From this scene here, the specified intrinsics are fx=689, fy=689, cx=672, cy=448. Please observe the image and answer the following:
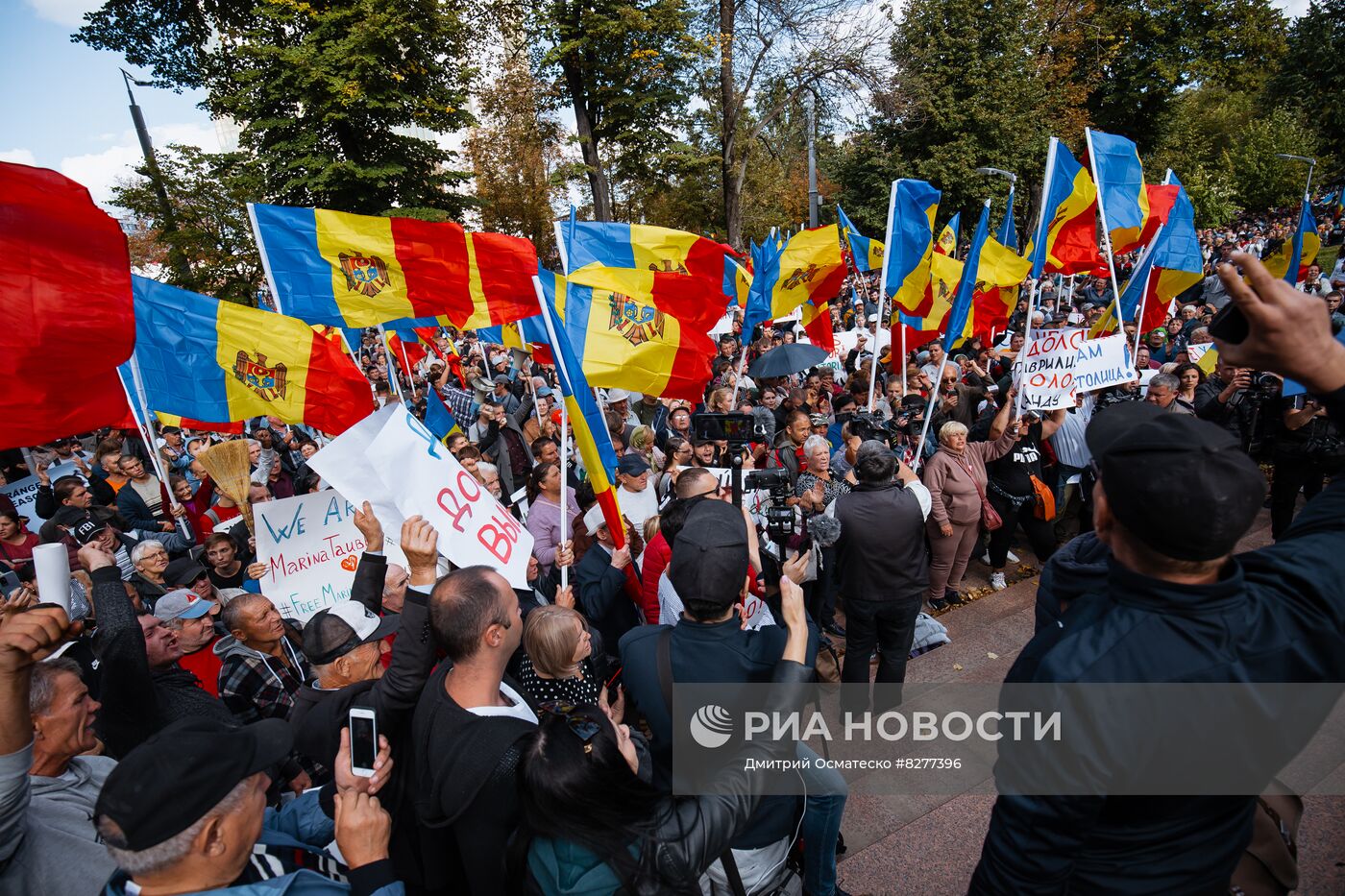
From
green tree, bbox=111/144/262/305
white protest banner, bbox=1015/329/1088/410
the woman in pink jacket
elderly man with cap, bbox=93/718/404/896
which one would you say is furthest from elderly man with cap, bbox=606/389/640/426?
green tree, bbox=111/144/262/305

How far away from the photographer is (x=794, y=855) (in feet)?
8.68

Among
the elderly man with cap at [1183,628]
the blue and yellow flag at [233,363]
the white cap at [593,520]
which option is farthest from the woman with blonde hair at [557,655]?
the blue and yellow flag at [233,363]

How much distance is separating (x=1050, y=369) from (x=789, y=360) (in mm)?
3134

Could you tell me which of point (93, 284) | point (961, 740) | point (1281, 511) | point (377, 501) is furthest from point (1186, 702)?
point (1281, 511)

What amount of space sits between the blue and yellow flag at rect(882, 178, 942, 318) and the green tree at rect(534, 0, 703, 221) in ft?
57.6

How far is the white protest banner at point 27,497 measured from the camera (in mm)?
7223

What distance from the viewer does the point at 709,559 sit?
83.6 inches

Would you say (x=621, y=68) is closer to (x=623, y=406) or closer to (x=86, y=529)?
(x=623, y=406)

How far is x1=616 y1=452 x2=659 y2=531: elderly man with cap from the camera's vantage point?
4977 millimetres

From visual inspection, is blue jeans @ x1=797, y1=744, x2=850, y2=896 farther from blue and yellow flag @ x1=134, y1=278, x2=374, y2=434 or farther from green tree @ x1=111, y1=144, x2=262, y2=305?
green tree @ x1=111, y1=144, x2=262, y2=305

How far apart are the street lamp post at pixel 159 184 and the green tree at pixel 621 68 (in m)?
11.7

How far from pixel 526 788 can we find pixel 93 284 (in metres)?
2.59

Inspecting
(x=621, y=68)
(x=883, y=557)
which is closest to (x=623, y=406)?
(x=883, y=557)

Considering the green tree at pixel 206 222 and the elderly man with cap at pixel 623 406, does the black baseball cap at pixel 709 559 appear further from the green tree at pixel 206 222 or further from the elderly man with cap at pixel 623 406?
the green tree at pixel 206 222
